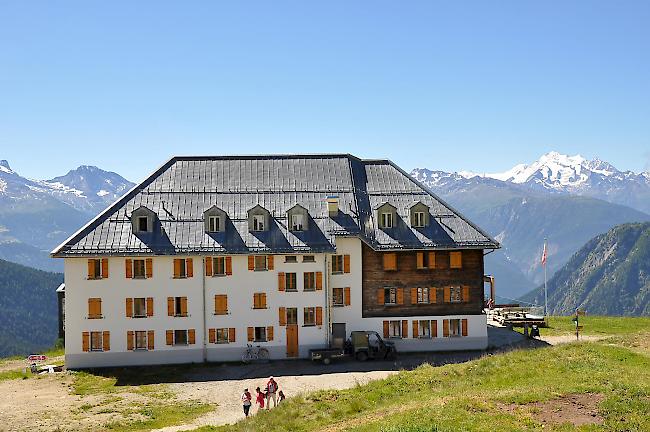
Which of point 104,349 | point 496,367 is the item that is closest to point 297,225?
point 104,349

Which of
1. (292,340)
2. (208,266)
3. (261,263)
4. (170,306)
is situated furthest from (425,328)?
(170,306)

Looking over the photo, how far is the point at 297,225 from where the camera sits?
198 ft

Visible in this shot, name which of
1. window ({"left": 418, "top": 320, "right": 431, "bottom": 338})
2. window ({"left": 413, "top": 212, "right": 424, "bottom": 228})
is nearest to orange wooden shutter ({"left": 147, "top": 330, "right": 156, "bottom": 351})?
window ({"left": 418, "top": 320, "right": 431, "bottom": 338})

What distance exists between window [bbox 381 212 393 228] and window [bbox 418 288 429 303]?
6465mm

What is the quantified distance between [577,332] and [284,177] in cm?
3132

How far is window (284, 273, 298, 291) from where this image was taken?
59.1 meters

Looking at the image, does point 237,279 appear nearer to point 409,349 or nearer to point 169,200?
point 169,200

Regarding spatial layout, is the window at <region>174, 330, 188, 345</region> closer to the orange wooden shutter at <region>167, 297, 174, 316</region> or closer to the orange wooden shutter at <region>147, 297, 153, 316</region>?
the orange wooden shutter at <region>167, 297, 174, 316</region>

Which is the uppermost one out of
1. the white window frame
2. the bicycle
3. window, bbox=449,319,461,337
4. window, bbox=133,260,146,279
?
the white window frame

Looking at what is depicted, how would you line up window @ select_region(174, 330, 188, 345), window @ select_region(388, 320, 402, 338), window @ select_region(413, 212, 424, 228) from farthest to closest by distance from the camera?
1. window @ select_region(413, 212, 424, 228)
2. window @ select_region(388, 320, 402, 338)
3. window @ select_region(174, 330, 188, 345)

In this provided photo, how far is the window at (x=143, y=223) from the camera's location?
5884 centimetres

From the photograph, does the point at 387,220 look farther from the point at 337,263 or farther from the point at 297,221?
the point at 297,221

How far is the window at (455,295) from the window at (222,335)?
793 inches

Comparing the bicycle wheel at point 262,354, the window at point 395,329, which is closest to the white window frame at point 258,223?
the bicycle wheel at point 262,354
